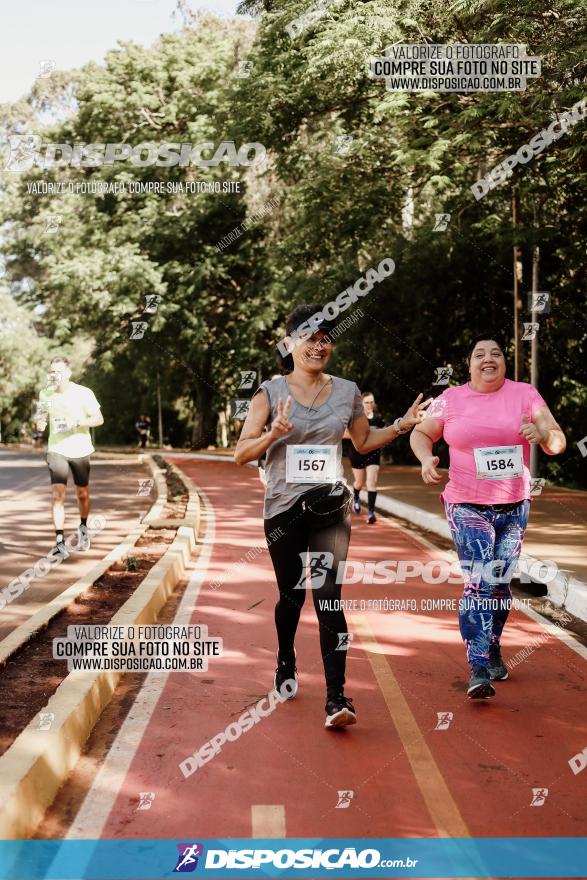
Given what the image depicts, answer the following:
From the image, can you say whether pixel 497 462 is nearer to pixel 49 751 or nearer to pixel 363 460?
pixel 49 751

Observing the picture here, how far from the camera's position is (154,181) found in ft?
114

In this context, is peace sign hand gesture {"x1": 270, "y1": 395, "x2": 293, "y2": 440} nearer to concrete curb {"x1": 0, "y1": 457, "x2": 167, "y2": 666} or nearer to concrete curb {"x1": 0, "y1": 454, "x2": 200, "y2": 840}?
concrete curb {"x1": 0, "y1": 454, "x2": 200, "y2": 840}

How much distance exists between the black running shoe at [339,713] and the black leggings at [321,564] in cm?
6

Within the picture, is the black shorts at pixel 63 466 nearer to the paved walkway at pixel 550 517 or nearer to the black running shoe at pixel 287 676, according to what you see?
the paved walkway at pixel 550 517

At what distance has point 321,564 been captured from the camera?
17.3 ft

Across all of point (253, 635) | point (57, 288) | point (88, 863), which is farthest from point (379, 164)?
point (57, 288)

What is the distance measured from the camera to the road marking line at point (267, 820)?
13.0ft

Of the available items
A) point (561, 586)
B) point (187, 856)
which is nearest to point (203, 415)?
point (561, 586)

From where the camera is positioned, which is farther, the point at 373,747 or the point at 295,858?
the point at 373,747

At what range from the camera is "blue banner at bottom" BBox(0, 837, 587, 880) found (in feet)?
12.1

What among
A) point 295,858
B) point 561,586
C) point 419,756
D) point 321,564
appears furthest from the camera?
point 561,586

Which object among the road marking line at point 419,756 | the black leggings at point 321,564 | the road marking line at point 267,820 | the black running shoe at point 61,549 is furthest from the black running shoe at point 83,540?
the road marking line at point 267,820

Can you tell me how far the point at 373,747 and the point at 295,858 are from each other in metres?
1.29

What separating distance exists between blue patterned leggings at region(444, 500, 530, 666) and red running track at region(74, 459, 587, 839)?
1.31 feet
